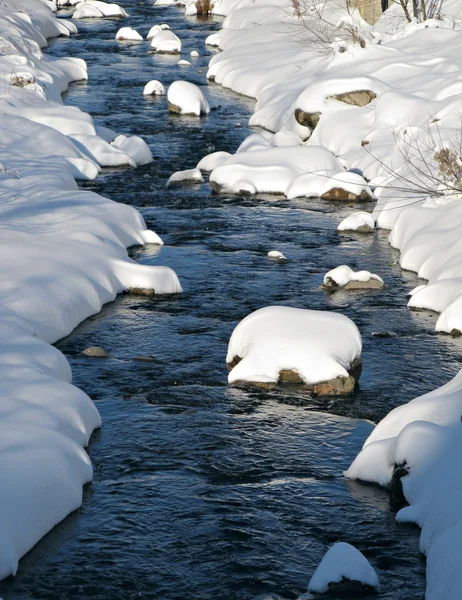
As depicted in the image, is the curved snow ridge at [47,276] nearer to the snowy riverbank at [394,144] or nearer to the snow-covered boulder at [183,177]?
the snow-covered boulder at [183,177]

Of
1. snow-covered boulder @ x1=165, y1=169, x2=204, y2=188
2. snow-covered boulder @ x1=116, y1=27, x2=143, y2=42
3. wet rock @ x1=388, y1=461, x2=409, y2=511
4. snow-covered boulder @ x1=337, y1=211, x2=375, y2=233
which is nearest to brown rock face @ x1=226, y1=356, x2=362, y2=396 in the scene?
wet rock @ x1=388, y1=461, x2=409, y2=511

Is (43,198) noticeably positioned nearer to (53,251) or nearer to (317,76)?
(53,251)

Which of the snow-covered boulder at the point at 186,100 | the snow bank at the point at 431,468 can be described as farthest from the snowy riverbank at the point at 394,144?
the snow-covered boulder at the point at 186,100

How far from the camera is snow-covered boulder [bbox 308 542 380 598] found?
242 inches

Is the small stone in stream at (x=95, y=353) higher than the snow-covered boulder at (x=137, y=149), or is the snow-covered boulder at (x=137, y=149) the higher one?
the small stone in stream at (x=95, y=353)

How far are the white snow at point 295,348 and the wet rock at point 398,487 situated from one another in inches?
78.7

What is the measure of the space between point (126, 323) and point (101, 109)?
42.7ft

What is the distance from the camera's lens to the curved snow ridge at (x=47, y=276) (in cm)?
703

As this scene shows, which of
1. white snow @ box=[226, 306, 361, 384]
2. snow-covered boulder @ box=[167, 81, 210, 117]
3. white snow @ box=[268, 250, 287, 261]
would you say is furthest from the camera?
snow-covered boulder @ box=[167, 81, 210, 117]

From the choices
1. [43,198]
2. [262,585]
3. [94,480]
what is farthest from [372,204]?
[262,585]

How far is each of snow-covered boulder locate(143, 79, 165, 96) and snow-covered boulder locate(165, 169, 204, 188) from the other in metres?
7.95

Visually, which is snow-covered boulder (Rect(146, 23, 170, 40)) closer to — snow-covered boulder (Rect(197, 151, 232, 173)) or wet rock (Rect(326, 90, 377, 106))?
wet rock (Rect(326, 90, 377, 106))

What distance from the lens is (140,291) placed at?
12.2 meters

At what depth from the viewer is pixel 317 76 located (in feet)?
74.0
